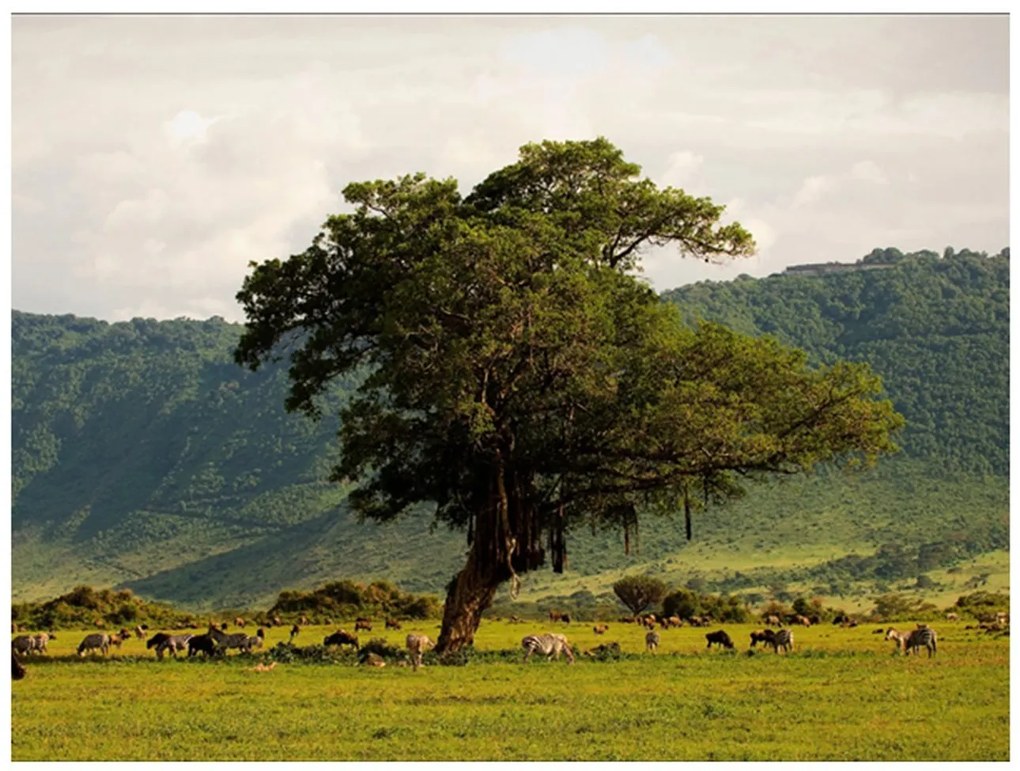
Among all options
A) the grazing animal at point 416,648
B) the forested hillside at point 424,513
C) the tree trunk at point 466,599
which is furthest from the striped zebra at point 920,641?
the forested hillside at point 424,513

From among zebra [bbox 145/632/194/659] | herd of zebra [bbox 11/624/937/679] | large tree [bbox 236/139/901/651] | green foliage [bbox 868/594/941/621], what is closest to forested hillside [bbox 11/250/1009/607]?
green foliage [bbox 868/594/941/621]

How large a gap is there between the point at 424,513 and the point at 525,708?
97481 millimetres

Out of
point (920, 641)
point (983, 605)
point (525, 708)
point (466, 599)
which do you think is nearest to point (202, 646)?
point (466, 599)

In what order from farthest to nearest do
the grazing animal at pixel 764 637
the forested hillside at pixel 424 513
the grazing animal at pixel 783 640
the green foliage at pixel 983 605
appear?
the forested hillside at pixel 424 513 → the green foliage at pixel 983 605 → the grazing animal at pixel 764 637 → the grazing animal at pixel 783 640

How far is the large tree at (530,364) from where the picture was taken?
109ft

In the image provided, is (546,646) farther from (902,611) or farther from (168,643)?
(902,611)

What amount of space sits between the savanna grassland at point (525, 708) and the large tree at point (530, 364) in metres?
3.77

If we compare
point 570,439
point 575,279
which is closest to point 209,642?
point 570,439

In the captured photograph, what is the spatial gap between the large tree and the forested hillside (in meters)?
65.5

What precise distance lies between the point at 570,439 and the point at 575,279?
3.97 m

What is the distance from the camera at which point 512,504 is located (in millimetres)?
36000

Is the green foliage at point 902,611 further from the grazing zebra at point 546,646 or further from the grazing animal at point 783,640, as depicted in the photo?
the grazing zebra at point 546,646

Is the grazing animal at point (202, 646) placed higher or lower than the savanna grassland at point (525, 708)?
higher

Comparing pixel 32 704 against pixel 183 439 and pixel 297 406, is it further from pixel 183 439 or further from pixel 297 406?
pixel 183 439
